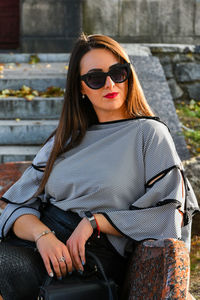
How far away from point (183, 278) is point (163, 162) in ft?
1.93

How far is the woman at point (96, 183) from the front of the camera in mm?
2266

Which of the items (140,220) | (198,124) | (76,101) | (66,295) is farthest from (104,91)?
(198,124)

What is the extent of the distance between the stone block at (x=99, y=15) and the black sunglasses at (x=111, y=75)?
5.71m

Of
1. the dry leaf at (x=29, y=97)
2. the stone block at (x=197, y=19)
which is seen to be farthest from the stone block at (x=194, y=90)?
the dry leaf at (x=29, y=97)

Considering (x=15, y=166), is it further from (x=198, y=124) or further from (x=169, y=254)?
(x=198, y=124)

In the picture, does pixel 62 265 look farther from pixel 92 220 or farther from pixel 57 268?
pixel 92 220

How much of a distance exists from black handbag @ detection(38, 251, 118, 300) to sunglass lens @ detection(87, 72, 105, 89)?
0.89 metres

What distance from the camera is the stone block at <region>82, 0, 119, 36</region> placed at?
316 inches

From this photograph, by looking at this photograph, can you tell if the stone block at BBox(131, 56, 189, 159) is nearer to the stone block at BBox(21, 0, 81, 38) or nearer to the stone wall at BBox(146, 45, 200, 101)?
the stone wall at BBox(146, 45, 200, 101)

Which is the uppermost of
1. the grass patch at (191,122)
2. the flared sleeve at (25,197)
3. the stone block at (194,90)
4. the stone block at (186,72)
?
the flared sleeve at (25,197)

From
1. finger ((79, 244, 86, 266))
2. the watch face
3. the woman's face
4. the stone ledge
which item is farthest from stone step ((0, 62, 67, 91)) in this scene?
finger ((79, 244, 86, 266))

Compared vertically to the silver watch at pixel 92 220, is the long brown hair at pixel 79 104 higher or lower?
higher

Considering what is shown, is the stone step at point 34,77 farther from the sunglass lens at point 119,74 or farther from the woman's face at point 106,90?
the sunglass lens at point 119,74

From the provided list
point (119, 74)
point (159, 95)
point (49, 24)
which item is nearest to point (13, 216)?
point (119, 74)
